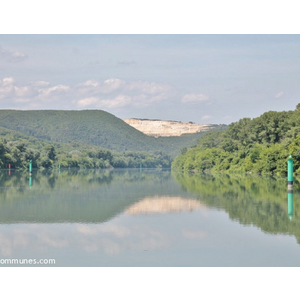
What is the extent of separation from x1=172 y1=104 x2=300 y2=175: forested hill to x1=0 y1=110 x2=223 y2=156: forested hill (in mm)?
93916

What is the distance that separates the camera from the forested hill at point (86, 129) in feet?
571

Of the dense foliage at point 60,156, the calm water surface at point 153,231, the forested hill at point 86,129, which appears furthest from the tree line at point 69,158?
the calm water surface at point 153,231

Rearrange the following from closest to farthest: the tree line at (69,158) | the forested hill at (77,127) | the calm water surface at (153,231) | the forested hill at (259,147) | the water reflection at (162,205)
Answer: the calm water surface at (153,231) < the water reflection at (162,205) < the forested hill at (259,147) < the tree line at (69,158) < the forested hill at (77,127)

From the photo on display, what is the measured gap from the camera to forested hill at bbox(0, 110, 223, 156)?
17412 cm

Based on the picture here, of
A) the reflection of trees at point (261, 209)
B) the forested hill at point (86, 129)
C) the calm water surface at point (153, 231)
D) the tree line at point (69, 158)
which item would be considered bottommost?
the calm water surface at point (153, 231)

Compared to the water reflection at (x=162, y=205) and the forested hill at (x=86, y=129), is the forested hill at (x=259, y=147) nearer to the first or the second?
the water reflection at (x=162, y=205)

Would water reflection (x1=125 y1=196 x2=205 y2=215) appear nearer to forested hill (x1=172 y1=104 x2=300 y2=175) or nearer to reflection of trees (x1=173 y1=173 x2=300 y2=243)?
reflection of trees (x1=173 y1=173 x2=300 y2=243)

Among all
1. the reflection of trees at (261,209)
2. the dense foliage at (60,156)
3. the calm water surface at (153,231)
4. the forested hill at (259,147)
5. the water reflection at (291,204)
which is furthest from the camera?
the dense foliage at (60,156)

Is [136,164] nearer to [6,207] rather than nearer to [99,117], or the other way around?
[99,117]

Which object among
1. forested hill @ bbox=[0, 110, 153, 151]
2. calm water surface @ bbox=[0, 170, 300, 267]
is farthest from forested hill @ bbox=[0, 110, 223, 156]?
calm water surface @ bbox=[0, 170, 300, 267]

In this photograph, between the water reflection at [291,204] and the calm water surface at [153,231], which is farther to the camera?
the water reflection at [291,204]

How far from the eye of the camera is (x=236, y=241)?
11930mm

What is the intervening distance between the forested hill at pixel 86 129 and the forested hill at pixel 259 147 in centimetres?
9392

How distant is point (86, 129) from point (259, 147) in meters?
128
